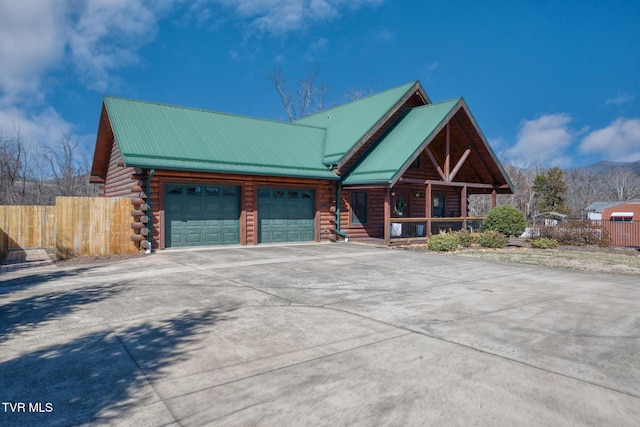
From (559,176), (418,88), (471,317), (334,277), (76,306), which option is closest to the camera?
(471,317)

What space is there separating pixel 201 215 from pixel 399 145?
8821mm

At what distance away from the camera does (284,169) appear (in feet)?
55.3

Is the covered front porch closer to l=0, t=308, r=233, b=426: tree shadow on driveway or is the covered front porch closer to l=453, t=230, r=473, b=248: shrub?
l=453, t=230, r=473, b=248: shrub

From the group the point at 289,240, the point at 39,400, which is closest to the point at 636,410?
the point at 39,400

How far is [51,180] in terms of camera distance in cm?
3106

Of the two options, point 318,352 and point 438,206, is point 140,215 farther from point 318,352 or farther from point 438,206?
point 438,206

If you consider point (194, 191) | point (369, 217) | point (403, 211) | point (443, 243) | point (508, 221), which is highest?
point (194, 191)

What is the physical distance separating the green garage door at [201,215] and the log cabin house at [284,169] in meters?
0.04

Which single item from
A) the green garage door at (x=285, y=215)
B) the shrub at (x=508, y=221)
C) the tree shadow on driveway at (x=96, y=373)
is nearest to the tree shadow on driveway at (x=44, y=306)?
the tree shadow on driveway at (x=96, y=373)

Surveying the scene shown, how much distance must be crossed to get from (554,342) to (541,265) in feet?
25.6

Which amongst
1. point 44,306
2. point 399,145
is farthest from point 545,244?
point 44,306

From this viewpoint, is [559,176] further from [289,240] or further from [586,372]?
[586,372]

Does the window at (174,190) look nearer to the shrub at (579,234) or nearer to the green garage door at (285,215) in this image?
the green garage door at (285,215)

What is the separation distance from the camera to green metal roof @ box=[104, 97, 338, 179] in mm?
14438
